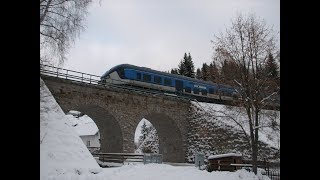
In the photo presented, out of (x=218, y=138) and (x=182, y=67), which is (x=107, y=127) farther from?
(x=182, y=67)

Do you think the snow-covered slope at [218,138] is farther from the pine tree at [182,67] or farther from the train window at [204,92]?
the pine tree at [182,67]

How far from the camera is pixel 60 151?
1407cm

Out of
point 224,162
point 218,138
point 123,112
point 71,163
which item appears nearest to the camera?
point 71,163

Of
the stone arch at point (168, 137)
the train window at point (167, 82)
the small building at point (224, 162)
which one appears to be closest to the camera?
the small building at point (224, 162)

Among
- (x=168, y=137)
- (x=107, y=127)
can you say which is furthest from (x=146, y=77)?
(x=168, y=137)

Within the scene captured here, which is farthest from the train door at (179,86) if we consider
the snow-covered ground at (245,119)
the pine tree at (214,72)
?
the pine tree at (214,72)

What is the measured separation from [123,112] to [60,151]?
45.8ft

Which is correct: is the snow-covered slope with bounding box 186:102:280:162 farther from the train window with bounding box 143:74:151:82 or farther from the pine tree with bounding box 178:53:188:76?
the pine tree with bounding box 178:53:188:76

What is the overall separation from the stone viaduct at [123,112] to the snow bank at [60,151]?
716 centimetres

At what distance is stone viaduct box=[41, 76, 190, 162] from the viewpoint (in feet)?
80.4

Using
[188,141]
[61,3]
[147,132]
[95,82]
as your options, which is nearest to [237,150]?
[188,141]

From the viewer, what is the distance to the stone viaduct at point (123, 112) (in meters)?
24.5
